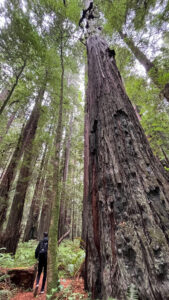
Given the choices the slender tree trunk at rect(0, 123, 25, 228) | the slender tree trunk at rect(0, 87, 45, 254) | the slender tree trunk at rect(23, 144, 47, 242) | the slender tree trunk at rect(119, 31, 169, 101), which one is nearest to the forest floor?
the slender tree trunk at rect(0, 87, 45, 254)

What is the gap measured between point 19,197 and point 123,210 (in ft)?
19.4

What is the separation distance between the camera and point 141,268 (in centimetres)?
90

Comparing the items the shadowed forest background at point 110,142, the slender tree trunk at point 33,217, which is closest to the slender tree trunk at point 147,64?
the shadowed forest background at point 110,142

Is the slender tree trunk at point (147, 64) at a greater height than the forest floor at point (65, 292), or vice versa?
the slender tree trunk at point (147, 64)

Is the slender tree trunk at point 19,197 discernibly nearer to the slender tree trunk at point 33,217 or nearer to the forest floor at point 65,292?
the forest floor at point 65,292

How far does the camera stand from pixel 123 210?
116 cm

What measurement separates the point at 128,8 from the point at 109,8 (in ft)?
2.58

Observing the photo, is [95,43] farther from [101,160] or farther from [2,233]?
[2,233]

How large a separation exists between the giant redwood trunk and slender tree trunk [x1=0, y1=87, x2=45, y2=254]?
5291mm

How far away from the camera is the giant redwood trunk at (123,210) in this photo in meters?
0.91

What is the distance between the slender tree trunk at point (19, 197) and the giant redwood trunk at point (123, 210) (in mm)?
5291

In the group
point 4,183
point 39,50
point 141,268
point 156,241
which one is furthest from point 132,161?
point 39,50

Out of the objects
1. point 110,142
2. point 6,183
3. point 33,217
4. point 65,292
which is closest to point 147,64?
point 110,142

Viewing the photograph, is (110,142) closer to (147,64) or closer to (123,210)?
(123,210)
